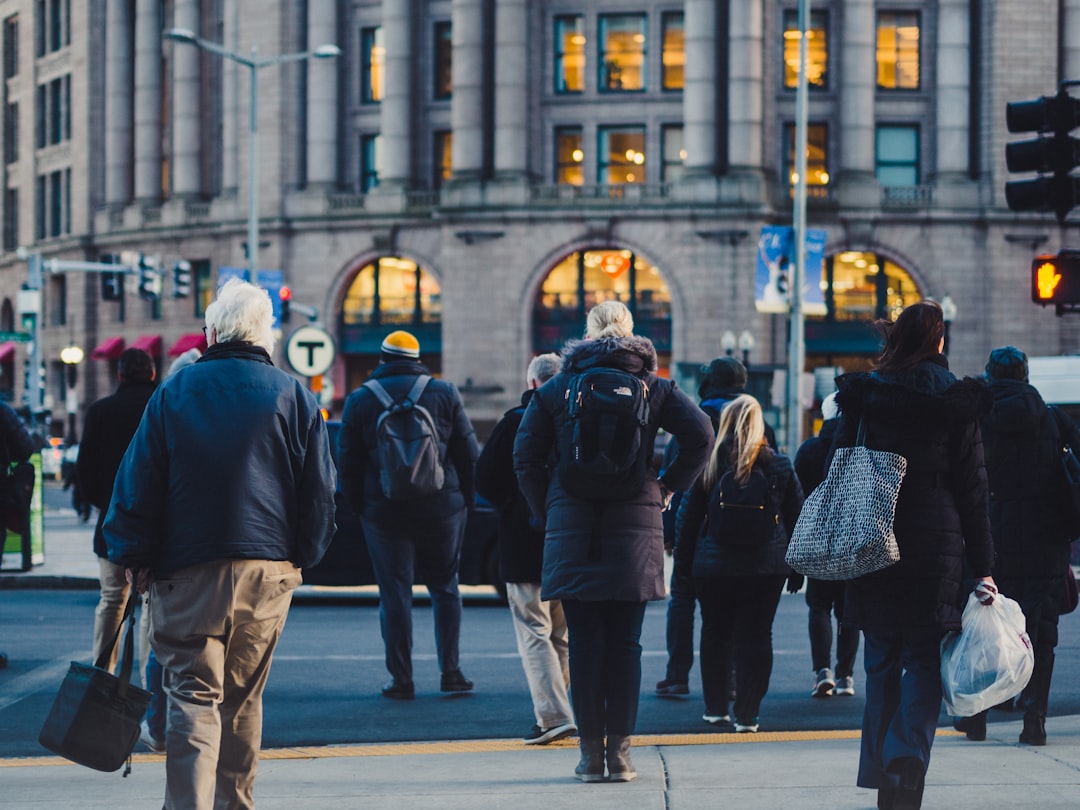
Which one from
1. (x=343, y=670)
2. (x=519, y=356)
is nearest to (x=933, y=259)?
(x=519, y=356)

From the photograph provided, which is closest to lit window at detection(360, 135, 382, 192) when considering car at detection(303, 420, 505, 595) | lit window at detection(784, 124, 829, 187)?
lit window at detection(784, 124, 829, 187)

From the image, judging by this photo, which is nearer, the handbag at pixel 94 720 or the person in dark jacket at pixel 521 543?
the handbag at pixel 94 720

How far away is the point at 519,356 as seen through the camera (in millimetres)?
49344

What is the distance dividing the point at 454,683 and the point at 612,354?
3.78 metres

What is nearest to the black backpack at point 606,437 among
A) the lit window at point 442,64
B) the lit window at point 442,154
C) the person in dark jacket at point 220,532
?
the person in dark jacket at point 220,532

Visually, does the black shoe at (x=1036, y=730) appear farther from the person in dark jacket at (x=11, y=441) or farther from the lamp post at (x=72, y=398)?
the lamp post at (x=72, y=398)

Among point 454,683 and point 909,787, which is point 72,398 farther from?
point 909,787

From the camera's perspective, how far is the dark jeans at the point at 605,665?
698 centimetres

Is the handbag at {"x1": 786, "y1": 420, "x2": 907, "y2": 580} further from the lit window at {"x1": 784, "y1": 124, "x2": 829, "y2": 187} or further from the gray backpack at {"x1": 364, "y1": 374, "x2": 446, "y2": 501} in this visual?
the lit window at {"x1": 784, "y1": 124, "x2": 829, "y2": 187}

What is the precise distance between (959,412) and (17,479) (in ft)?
23.0

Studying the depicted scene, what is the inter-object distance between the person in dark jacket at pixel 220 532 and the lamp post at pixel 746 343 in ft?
128

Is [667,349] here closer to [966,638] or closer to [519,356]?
[519,356]

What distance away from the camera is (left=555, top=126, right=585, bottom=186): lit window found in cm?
5044

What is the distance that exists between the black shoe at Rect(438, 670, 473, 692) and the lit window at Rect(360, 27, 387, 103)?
4462 centimetres
